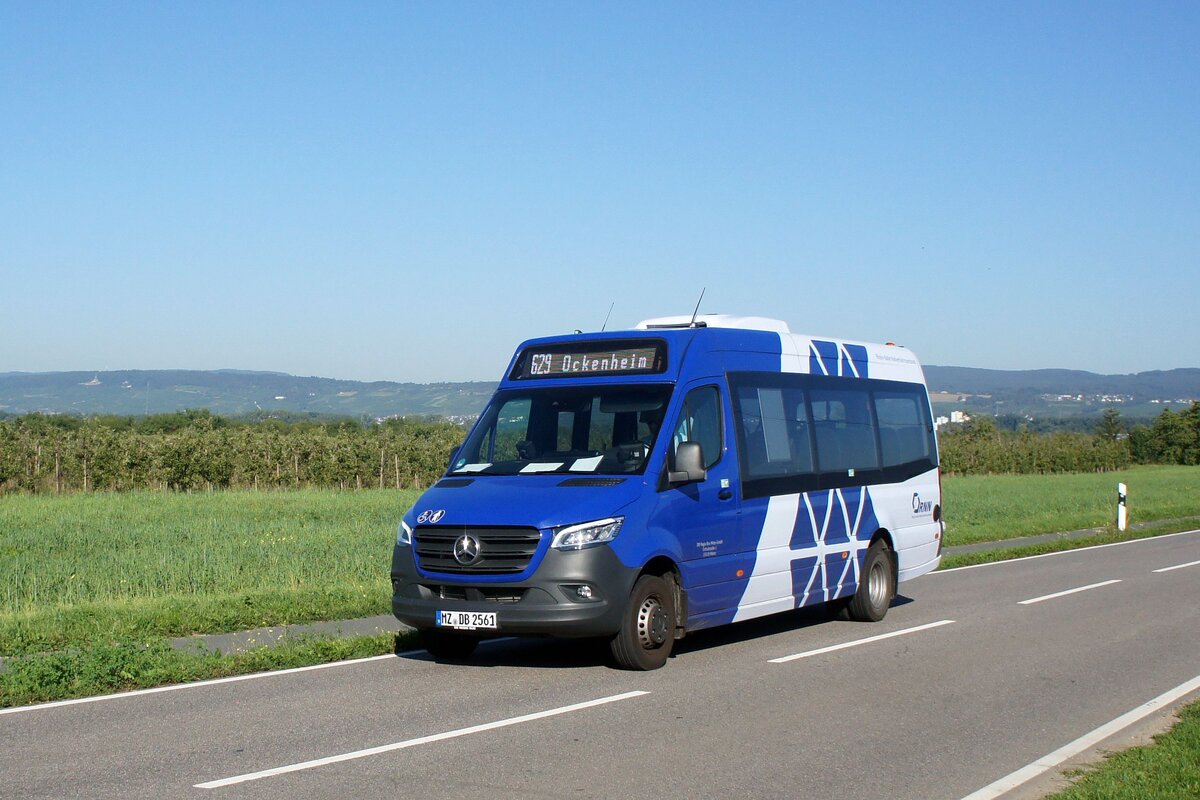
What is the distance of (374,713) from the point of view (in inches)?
345

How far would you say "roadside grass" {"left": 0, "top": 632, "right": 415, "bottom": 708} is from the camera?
9.46 metres

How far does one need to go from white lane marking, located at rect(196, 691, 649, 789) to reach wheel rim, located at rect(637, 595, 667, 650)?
104 centimetres

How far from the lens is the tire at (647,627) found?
10422 millimetres

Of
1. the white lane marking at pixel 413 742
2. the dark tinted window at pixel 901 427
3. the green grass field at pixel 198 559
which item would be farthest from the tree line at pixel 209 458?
the white lane marking at pixel 413 742

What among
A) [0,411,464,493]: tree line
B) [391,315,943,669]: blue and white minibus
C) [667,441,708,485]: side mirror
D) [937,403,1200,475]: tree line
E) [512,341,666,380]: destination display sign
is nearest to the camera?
[391,315,943,669]: blue and white minibus

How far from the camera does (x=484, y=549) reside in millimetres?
10305

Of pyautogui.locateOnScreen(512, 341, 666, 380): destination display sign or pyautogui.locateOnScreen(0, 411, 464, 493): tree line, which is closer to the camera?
pyautogui.locateOnScreen(512, 341, 666, 380): destination display sign

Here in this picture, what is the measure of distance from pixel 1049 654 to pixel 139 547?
16526 mm

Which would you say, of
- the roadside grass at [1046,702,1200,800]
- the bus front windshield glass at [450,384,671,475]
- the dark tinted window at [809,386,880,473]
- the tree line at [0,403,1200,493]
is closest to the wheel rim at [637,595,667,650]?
the bus front windshield glass at [450,384,671,475]

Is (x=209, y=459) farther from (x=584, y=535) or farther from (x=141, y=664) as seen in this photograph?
(x=584, y=535)

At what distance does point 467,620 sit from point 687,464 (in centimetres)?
220

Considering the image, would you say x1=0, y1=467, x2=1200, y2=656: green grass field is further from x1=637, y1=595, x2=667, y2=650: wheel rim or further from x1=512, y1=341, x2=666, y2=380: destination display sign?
x1=637, y1=595, x2=667, y2=650: wheel rim

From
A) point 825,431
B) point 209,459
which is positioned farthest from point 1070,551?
point 209,459

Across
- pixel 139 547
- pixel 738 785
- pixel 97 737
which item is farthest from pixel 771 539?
pixel 139 547
